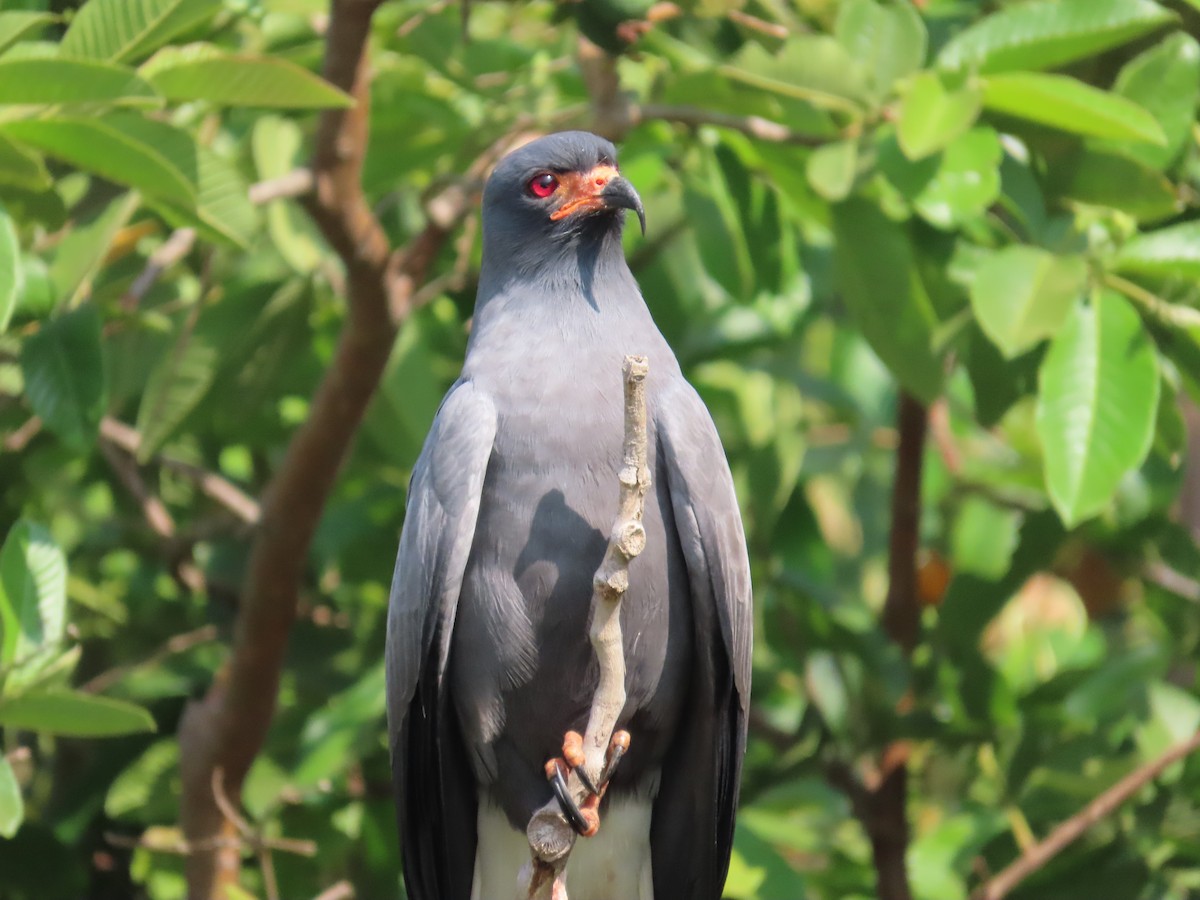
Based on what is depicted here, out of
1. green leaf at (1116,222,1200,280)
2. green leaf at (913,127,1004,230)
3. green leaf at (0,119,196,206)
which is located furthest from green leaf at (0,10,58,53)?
green leaf at (1116,222,1200,280)

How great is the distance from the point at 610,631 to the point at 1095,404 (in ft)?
4.27

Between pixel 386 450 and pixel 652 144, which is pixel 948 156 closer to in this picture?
pixel 652 144

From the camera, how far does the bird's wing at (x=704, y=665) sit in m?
3.63

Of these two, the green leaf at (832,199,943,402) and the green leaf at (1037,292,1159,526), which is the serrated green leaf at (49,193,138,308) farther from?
the green leaf at (1037,292,1159,526)

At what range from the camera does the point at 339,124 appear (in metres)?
4.27

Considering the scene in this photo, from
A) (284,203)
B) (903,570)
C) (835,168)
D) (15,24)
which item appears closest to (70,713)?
(15,24)

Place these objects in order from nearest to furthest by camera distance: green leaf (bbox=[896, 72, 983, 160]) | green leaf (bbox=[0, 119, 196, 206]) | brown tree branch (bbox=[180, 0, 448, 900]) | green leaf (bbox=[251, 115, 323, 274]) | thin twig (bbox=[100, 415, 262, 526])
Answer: green leaf (bbox=[0, 119, 196, 206]) < green leaf (bbox=[896, 72, 983, 160]) < brown tree branch (bbox=[180, 0, 448, 900]) < green leaf (bbox=[251, 115, 323, 274]) < thin twig (bbox=[100, 415, 262, 526])

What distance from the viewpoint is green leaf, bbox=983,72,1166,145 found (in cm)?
362

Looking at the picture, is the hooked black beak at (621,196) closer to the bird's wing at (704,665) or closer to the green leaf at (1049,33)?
the bird's wing at (704,665)

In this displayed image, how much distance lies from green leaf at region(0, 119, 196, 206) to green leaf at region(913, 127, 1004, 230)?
5.66ft

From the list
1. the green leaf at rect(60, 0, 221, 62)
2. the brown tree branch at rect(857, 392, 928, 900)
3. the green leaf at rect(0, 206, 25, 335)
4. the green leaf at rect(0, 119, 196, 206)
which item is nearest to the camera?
the green leaf at rect(0, 206, 25, 335)

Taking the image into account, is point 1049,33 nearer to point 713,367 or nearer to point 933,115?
point 933,115

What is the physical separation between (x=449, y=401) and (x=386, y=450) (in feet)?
4.47

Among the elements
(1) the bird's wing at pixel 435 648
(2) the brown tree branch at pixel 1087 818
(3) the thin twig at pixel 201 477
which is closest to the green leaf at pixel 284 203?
(3) the thin twig at pixel 201 477
